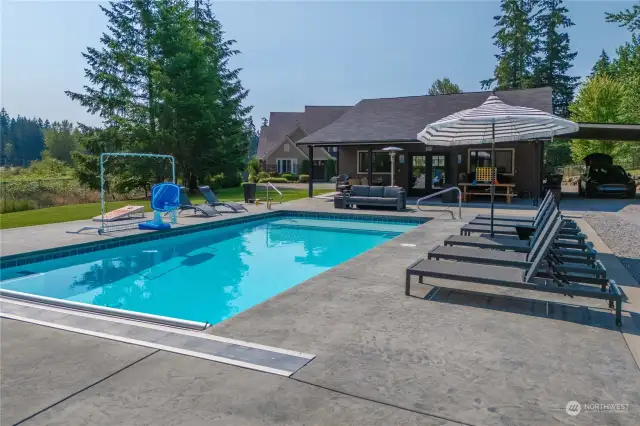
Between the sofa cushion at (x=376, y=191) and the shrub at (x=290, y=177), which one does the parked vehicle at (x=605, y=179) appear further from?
the shrub at (x=290, y=177)

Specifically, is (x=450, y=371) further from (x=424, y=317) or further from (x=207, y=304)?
(x=207, y=304)

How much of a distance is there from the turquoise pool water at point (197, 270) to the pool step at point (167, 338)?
4.90ft

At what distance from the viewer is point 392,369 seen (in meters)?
3.15

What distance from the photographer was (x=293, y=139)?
41969 millimetres

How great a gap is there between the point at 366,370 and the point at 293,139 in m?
39.8

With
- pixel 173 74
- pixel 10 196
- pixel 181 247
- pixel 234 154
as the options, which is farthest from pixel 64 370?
pixel 234 154

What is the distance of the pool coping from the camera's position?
7574mm

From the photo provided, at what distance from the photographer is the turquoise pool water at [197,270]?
254 inches

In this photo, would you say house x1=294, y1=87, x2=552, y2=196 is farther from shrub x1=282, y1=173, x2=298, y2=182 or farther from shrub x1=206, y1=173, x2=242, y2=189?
shrub x1=282, y1=173, x2=298, y2=182

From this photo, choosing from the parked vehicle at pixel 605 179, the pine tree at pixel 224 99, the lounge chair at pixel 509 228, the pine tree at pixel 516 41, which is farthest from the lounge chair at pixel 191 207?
the pine tree at pixel 516 41

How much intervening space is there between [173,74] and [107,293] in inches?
748

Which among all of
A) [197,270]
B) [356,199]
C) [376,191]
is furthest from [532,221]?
[356,199]

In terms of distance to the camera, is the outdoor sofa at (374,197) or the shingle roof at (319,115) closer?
the outdoor sofa at (374,197)

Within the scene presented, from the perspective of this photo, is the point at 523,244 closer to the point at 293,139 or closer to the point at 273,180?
the point at 273,180
